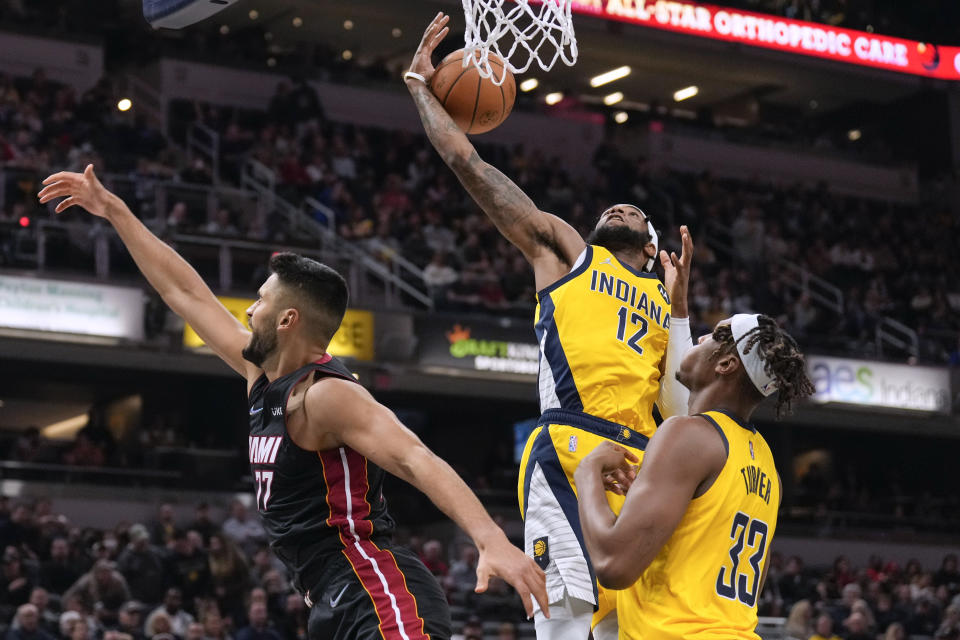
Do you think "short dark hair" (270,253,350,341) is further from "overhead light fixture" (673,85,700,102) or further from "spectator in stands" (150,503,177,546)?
"overhead light fixture" (673,85,700,102)

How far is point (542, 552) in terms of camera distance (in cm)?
524

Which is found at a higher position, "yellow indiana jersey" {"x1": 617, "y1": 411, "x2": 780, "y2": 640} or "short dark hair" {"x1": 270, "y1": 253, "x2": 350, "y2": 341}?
"short dark hair" {"x1": 270, "y1": 253, "x2": 350, "y2": 341}

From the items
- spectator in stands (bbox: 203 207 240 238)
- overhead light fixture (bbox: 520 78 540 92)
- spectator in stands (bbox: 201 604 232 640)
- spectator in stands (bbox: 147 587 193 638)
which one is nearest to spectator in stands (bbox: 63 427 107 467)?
spectator in stands (bbox: 203 207 240 238)

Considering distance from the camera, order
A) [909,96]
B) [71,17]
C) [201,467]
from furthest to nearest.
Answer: [909,96], [71,17], [201,467]

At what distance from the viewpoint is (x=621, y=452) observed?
419cm

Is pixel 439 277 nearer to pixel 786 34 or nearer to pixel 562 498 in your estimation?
pixel 786 34

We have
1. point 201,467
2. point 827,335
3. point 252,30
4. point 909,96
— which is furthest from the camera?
point 909,96

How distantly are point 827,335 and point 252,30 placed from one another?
12275 millimetres

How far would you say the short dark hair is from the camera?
434cm

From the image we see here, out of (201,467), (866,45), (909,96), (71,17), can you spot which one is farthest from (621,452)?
(909,96)

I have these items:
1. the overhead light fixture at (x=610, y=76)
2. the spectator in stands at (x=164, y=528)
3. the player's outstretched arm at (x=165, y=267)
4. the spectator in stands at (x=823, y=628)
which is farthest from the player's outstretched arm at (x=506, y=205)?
the overhead light fixture at (x=610, y=76)

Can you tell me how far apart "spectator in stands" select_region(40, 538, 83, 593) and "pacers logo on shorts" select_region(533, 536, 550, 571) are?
9.10 m

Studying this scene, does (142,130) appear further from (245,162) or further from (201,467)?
(201,467)

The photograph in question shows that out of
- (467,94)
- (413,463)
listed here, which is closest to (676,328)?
(467,94)
